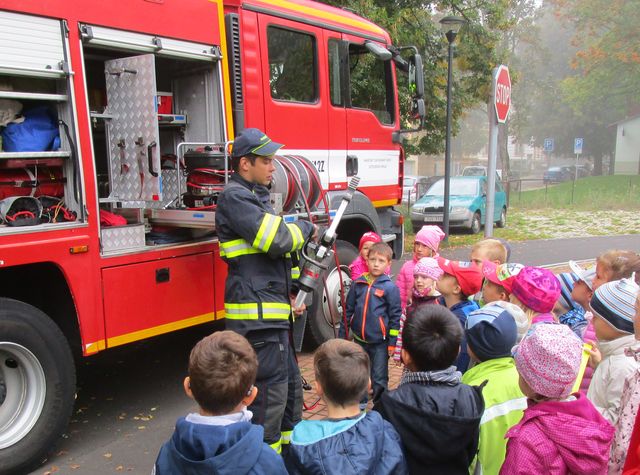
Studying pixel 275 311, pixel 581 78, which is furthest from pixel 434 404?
pixel 581 78

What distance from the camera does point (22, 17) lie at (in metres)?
3.46

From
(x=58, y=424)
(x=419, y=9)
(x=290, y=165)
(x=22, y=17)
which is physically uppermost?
(x=419, y=9)

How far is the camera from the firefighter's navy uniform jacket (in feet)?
11.0

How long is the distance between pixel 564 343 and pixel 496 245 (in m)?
2.41

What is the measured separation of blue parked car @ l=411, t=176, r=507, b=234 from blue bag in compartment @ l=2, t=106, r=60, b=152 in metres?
12.8

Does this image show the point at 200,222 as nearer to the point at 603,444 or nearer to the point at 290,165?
the point at 290,165

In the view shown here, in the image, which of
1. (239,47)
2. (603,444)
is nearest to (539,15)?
(239,47)

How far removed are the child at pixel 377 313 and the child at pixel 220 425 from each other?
210 cm

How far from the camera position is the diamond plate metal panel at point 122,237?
12.8 feet

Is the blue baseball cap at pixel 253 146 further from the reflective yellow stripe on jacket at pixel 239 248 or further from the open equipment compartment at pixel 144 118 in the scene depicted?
the open equipment compartment at pixel 144 118

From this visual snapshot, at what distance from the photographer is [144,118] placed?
415 cm

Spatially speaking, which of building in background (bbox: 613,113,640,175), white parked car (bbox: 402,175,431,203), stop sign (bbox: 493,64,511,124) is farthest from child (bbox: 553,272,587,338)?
building in background (bbox: 613,113,640,175)

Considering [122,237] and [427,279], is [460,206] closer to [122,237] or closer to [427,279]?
[427,279]

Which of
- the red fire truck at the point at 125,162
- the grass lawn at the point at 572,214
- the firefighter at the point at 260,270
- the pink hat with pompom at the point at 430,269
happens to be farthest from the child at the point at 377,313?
the grass lawn at the point at 572,214
